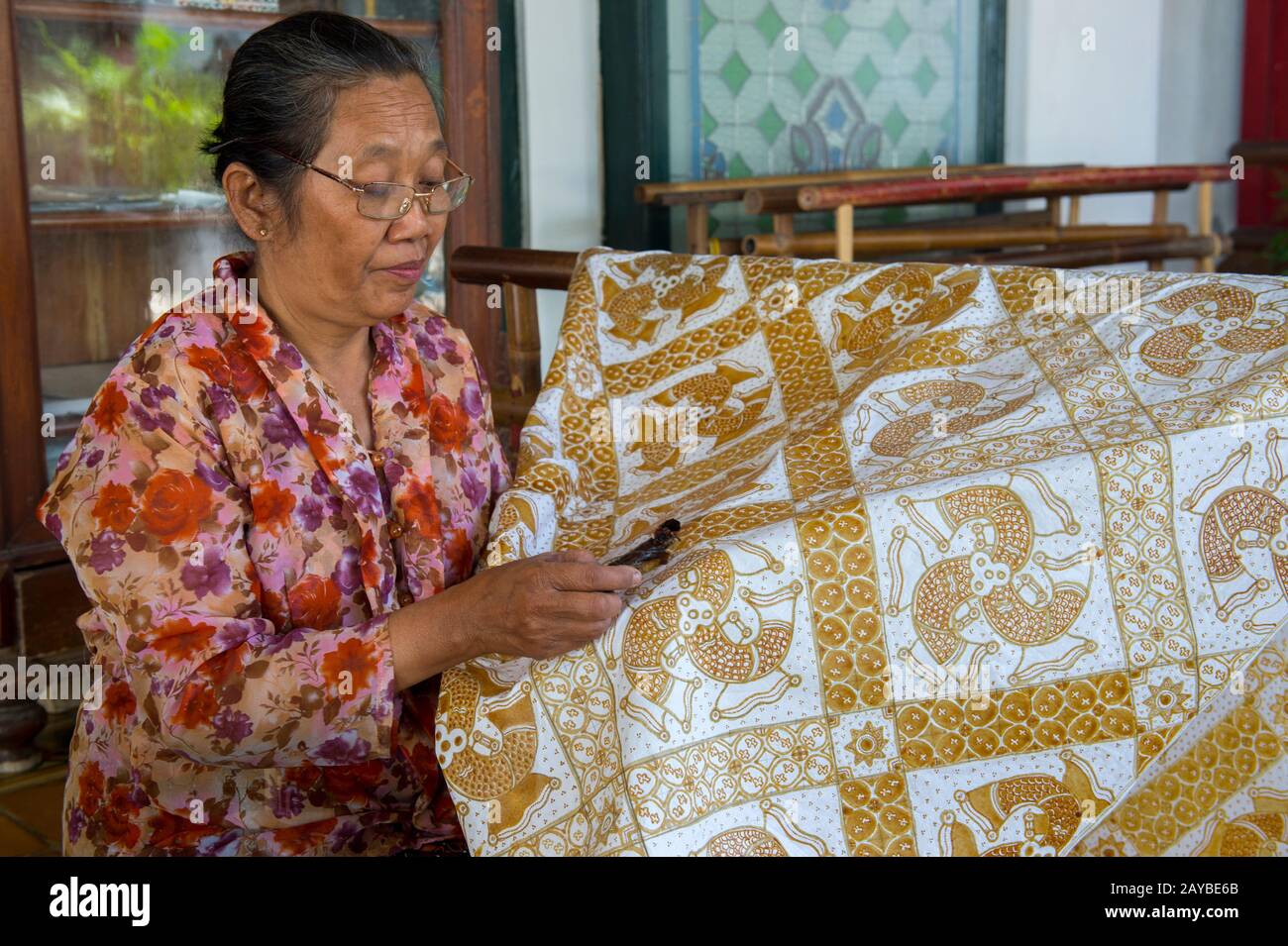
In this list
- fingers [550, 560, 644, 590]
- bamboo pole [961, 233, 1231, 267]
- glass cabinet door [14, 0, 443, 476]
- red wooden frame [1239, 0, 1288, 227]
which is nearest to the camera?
fingers [550, 560, 644, 590]

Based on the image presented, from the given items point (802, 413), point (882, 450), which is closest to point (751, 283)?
point (802, 413)

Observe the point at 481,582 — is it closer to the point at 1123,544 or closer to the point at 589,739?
the point at 589,739

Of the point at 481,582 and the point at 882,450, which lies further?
the point at 882,450

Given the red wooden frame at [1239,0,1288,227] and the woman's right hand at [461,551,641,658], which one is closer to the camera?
the woman's right hand at [461,551,641,658]

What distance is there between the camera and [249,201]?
1.69m

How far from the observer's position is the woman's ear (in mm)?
1680

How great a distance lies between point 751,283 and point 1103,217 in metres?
3.96

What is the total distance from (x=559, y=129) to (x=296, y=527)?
7.88 ft

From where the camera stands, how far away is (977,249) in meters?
4.64

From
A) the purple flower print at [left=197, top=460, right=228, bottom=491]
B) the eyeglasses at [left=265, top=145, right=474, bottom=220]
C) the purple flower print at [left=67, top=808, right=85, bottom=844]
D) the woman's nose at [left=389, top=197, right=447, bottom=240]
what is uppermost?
the eyeglasses at [left=265, top=145, right=474, bottom=220]

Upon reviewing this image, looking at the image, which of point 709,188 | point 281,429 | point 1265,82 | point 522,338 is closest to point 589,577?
point 281,429

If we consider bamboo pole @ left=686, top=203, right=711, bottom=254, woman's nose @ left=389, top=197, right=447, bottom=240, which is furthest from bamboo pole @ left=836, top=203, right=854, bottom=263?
woman's nose @ left=389, top=197, right=447, bottom=240

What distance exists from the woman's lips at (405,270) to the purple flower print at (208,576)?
1.35 ft

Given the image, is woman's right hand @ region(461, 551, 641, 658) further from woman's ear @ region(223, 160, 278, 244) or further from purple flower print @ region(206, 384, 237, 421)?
woman's ear @ region(223, 160, 278, 244)
